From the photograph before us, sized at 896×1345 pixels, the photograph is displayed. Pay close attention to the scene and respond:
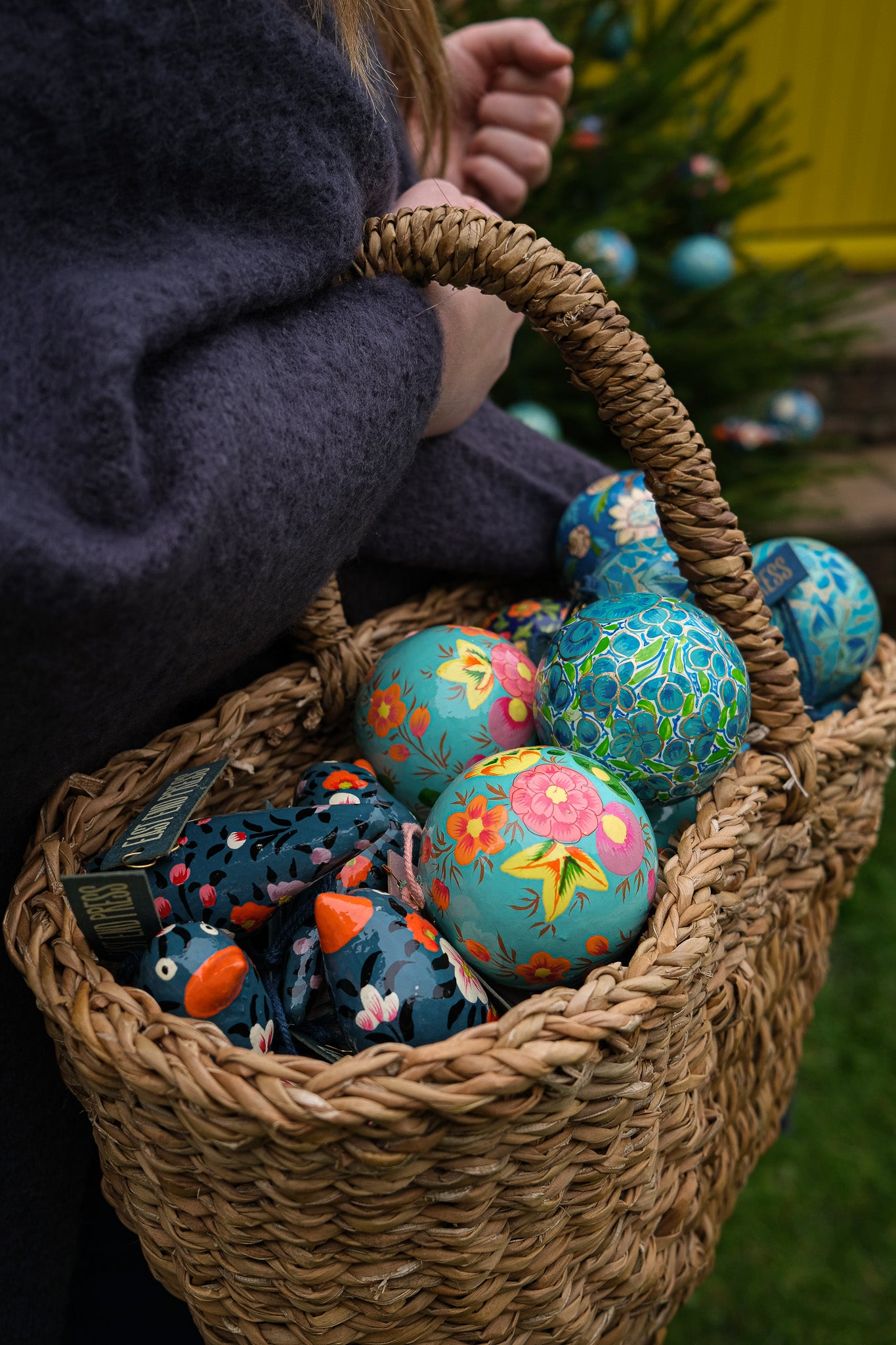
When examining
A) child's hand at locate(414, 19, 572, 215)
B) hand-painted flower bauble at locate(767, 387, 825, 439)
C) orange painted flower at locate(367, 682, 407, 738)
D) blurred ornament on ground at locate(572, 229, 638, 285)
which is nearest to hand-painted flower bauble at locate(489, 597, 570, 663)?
orange painted flower at locate(367, 682, 407, 738)

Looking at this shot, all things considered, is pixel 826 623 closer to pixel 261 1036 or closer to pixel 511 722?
pixel 511 722

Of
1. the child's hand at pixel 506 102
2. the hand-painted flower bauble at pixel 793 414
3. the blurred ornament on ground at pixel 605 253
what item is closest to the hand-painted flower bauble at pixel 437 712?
the child's hand at pixel 506 102

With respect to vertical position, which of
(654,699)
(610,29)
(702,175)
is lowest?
(654,699)

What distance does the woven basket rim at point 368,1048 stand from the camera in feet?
1.71

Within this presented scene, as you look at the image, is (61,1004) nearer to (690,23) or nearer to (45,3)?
(45,3)

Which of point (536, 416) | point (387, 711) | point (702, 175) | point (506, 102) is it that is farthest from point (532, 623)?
point (702, 175)

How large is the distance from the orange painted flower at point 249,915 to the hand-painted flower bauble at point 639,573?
1.54 feet

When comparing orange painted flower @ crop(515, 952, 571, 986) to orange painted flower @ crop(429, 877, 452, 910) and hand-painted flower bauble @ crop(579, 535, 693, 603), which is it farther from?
hand-painted flower bauble @ crop(579, 535, 693, 603)

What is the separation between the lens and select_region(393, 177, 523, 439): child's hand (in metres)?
0.82

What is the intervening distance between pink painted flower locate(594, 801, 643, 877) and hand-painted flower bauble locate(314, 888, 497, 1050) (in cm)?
13

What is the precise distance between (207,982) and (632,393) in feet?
1.77

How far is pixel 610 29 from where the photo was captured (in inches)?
71.6

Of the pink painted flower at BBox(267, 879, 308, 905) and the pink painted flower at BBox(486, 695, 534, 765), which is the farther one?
the pink painted flower at BBox(486, 695, 534, 765)

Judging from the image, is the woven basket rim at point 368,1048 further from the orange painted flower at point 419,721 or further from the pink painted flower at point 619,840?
the orange painted flower at point 419,721
